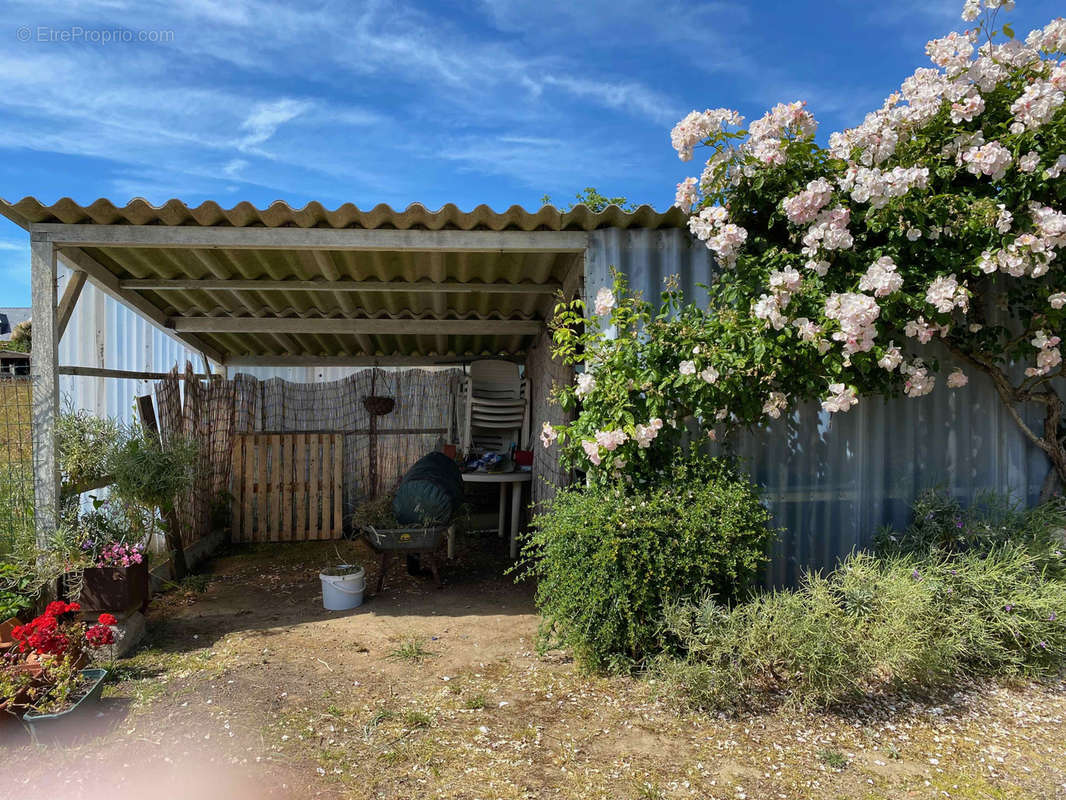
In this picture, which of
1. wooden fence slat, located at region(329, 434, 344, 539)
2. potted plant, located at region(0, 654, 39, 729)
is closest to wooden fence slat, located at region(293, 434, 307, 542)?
wooden fence slat, located at region(329, 434, 344, 539)

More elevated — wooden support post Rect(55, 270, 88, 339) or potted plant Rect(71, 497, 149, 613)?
wooden support post Rect(55, 270, 88, 339)

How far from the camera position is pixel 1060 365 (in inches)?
197

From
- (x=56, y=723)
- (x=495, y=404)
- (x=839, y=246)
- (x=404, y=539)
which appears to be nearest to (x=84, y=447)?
(x=56, y=723)

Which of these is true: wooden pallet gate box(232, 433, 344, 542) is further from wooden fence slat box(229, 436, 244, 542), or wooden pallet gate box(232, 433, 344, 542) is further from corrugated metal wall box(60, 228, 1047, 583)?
corrugated metal wall box(60, 228, 1047, 583)

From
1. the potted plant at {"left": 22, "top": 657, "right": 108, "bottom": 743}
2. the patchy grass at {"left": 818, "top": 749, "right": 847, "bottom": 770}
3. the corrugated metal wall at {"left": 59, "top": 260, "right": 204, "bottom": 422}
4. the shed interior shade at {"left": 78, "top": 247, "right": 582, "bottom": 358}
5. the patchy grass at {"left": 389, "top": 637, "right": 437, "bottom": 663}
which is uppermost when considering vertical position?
the shed interior shade at {"left": 78, "top": 247, "right": 582, "bottom": 358}

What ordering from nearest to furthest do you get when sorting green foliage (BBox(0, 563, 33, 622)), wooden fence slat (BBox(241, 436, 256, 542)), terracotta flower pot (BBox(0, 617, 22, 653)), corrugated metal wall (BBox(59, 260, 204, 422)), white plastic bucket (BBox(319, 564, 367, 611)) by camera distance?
terracotta flower pot (BBox(0, 617, 22, 653))
green foliage (BBox(0, 563, 33, 622))
white plastic bucket (BBox(319, 564, 367, 611))
corrugated metal wall (BBox(59, 260, 204, 422))
wooden fence slat (BBox(241, 436, 256, 542))

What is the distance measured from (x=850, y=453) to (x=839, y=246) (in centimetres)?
168

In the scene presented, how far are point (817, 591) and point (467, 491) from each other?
5727 mm

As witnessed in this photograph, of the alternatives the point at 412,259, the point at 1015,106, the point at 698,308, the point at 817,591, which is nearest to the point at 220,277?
the point at 412,259

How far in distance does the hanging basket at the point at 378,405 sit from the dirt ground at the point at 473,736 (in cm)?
430

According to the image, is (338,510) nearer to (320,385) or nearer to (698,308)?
(320,385)

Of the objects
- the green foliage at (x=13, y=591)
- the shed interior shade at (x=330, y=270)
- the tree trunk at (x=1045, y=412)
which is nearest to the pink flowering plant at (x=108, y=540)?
the green foliage at (x=13, y=591)

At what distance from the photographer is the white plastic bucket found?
18.0ft

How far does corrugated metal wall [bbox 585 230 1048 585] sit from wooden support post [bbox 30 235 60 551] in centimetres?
374
